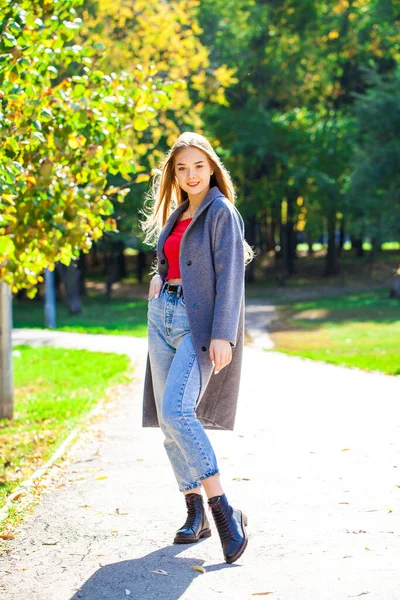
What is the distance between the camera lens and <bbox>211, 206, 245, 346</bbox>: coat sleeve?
4.51 meters

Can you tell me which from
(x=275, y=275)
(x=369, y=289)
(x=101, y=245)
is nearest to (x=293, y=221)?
(x=275, y=275)

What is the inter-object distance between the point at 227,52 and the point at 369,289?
10.9 metres

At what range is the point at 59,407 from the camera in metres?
10.8

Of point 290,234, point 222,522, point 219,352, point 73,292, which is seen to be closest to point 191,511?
point 222,522

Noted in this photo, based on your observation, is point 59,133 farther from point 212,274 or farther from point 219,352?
point 219,352

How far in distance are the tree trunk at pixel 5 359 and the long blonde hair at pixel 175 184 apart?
5694 millimetres

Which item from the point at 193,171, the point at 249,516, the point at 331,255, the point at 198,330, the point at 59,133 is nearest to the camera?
the point at 198,330

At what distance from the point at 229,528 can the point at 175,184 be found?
1.85 meters

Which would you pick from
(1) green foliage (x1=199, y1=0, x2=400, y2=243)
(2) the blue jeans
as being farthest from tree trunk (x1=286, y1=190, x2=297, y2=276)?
(2) the blue jeans

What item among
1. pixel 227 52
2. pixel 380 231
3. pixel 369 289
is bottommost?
pixel 369 289

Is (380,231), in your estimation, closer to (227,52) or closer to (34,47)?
(227,52)

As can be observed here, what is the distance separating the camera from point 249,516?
5.20 m

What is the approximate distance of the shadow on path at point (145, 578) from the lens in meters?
4.04

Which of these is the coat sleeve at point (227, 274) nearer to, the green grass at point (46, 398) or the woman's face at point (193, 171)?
the woman's face at point (193, 171)
